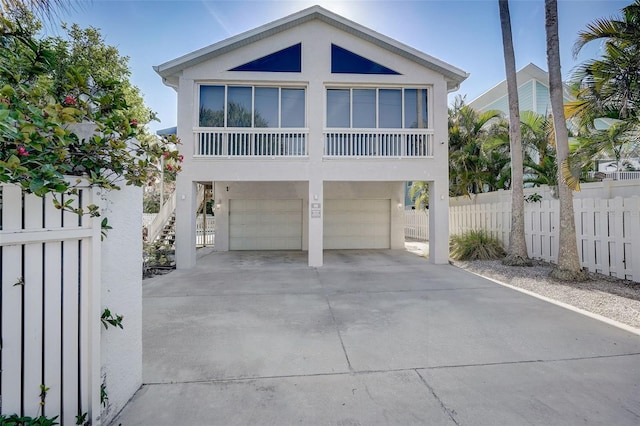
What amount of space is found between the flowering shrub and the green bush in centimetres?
984

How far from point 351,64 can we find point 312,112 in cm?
203

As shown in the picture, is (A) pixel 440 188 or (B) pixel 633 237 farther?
(A) pixel 440 188

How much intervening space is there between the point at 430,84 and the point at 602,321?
7.91 metres

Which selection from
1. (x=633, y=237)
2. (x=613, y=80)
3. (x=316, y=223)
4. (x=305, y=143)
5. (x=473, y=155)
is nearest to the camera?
(x=613, y=80)

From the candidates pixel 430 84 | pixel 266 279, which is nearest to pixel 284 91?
pixel 430 84

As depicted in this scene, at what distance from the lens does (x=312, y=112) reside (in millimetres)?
9711

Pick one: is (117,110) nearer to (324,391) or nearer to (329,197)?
(324,391)

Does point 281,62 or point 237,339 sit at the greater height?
point 281,62

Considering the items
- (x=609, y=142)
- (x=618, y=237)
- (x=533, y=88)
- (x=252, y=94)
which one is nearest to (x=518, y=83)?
(x=533, y=88)

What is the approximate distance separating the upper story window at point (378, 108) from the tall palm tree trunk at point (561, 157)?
3429mm

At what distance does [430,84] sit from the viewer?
10.0 metres

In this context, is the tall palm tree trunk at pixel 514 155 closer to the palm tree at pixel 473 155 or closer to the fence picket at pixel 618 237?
the fence picket at pixel 618 237

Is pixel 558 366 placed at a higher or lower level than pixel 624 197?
lower

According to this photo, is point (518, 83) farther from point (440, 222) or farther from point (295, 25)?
point (295, 25)
